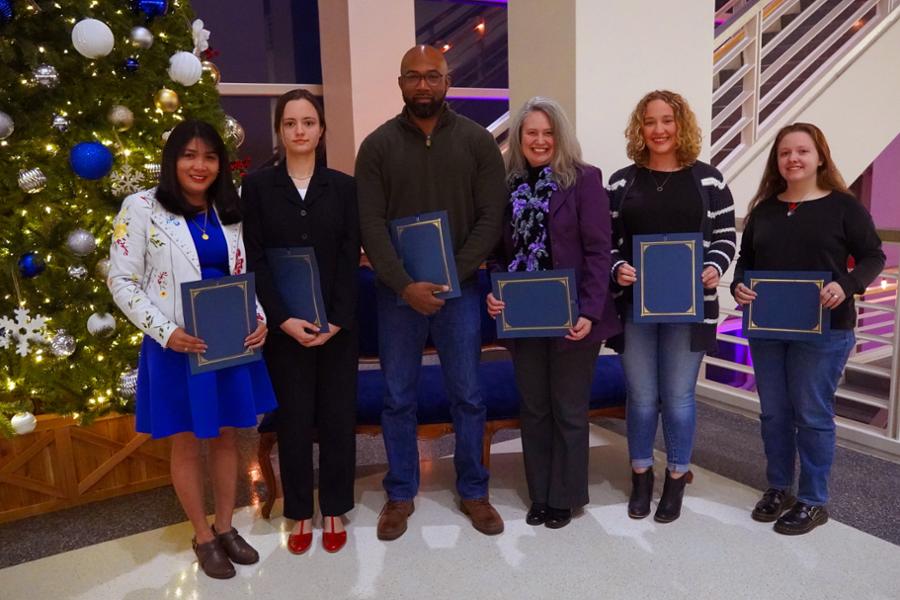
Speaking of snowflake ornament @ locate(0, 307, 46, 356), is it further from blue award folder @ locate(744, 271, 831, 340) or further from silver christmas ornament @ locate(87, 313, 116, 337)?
blue award folder @ locate(744, 271, 831, 340)

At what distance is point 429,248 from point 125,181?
1.38m

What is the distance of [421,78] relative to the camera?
7.98 ft

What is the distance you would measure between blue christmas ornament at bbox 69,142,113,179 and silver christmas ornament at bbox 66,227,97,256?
22cm

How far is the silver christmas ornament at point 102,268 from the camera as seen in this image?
2896 mm

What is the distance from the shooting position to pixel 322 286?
247 centimetres

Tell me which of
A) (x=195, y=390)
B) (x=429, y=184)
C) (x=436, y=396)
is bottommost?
(x=436, y=396)

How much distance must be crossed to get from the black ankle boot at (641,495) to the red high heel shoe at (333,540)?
1.11 m

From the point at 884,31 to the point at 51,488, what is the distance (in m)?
5.87

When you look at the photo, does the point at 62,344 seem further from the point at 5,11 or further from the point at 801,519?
the point at 801,519

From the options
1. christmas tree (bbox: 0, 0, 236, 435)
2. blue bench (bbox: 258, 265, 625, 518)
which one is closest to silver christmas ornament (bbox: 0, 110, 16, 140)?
christmas tree (bbox: 0, 0, 236, 435)

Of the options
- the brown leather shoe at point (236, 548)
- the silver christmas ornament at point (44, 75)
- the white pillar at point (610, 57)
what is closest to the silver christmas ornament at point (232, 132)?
the silver christmas ornament at point (44, 75)

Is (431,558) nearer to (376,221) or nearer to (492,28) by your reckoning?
(376,221)

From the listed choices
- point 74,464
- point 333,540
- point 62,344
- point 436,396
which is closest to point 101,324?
point 62,344

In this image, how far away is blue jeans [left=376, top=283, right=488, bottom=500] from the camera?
2600mm
